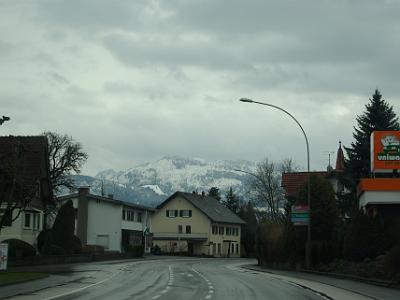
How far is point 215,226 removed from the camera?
103 m

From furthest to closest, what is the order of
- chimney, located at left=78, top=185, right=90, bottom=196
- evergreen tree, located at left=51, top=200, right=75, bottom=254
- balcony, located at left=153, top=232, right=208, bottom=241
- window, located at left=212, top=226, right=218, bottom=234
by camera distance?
window, located at left=212, top=226, right=218, bottom=234
balcony, located at left=153, top=232, right=208, bottom=241
chimney, located at left=78, top=185, right=90, bottom=196
evergreen tree, located at left=51, top=200, right=75, bottom=254

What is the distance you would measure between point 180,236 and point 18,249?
187 ft

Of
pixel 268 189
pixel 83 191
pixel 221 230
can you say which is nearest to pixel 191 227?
pixel 221 230

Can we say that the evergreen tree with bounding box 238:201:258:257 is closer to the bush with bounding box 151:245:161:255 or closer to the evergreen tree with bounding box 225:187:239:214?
the evergreen tree with bounding box 225:187:239:214

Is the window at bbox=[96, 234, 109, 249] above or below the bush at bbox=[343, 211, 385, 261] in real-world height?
below

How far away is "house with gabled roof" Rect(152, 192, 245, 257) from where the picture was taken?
100000mm

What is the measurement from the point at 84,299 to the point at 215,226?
275 ft

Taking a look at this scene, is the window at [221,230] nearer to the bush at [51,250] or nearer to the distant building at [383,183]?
the bush at [51,250]

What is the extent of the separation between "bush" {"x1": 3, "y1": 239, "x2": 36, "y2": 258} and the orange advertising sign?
2395cm

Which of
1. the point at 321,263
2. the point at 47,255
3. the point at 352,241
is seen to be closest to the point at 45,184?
the point at 47,255

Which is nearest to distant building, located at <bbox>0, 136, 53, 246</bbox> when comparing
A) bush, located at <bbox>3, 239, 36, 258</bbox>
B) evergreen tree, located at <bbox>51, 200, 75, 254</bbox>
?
bush, located at <bbox>3, 239, 36, 258</bbox>

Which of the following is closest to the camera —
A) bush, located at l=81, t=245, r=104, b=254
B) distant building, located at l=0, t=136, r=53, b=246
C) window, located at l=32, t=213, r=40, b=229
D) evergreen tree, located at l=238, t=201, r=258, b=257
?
distant building, located at l=0, t=136, r=53, b=246

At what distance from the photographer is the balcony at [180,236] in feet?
327

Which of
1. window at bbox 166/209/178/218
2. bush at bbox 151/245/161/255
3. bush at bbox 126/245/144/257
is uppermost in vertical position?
window at bbox 166/209/178/218
